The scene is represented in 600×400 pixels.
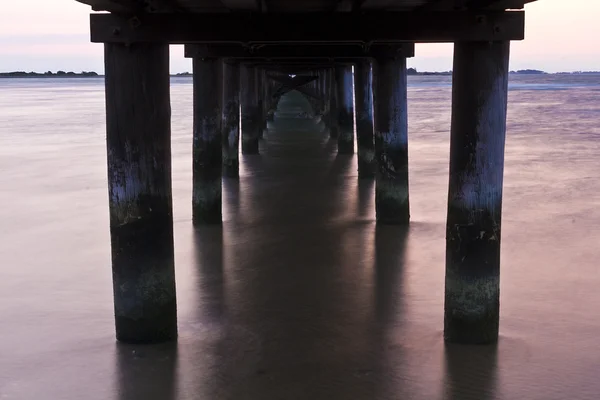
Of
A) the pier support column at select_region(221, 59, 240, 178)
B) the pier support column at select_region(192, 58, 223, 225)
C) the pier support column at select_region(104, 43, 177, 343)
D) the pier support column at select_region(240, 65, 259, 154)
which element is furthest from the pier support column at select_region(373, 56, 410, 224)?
the pier support column at select_region(240, 65, 259, 154)

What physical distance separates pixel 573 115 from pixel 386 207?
2680 cm

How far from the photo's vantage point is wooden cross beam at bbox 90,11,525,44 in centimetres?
506

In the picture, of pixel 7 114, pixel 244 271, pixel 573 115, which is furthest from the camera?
pixel 7 114

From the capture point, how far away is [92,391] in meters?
4.87

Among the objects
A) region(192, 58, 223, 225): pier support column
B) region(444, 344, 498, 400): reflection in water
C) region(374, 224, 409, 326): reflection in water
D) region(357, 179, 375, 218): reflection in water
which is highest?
region(192, 58, 223, 225): pier support column

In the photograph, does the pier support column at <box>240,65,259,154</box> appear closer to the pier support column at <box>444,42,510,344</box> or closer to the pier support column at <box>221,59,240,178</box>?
the pier support column at <box>221,59,240,178</box>

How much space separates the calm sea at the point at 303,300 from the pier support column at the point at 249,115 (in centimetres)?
407

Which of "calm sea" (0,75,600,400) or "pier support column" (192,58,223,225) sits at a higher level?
"pier support column" (192,58,223,225)

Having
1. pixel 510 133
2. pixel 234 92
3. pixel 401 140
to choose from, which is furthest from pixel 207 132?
pixel 510 133

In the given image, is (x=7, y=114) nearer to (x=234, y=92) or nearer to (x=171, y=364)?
(x=234, y=92)

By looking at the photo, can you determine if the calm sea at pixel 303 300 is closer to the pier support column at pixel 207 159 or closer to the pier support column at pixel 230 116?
the pier support column at pixel 207 159

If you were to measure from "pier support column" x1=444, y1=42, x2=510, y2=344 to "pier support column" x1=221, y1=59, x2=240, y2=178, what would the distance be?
6.89 metres

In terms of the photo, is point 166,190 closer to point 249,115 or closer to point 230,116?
point 230,116

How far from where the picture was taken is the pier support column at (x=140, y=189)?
5230 mm
